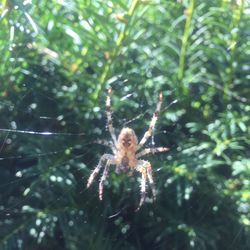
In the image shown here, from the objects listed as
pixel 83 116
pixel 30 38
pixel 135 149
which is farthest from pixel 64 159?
pixel 135 149

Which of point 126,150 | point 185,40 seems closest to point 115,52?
point 185,40

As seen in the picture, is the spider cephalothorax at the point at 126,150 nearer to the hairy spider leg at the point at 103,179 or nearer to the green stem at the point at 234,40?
the hairy spider leg at the point at 103,179

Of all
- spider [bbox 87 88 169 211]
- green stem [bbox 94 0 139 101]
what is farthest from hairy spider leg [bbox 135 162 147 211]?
green stem [bbox 94 0 139 101]

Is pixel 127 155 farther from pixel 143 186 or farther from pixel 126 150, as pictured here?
pixel 143 186

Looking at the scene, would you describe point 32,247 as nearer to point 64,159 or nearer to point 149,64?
point 64,159

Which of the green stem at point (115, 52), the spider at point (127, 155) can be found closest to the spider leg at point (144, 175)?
the spider at point (127, 155)

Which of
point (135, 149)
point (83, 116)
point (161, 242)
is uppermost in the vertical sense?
point (83, 116)

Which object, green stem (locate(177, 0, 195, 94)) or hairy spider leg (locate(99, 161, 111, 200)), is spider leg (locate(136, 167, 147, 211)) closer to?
hairy spider leg (locate(99, 161, 111, 200))
